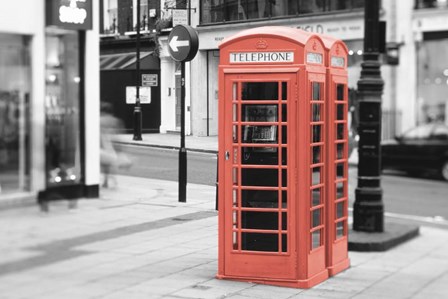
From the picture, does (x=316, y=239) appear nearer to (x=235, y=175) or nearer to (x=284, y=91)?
(x=235, y=175)

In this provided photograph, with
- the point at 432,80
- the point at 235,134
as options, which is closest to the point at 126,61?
the point at 432,80

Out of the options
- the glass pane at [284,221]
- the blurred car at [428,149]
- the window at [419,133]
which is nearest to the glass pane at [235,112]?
the glass pane at [284,221]

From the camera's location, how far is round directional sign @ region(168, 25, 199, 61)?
10.7 ft

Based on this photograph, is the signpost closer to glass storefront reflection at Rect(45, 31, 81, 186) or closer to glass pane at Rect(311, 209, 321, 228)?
glass storefront reflection at Rect(45, 31, 81, 186)

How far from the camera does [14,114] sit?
2.26 metres

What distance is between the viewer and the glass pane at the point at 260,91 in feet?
15.9

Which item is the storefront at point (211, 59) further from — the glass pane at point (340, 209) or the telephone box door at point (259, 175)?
the glass pane at point (340, 209)

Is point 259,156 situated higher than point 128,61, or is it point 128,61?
point 128,61

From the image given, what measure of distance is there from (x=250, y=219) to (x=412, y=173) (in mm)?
1504

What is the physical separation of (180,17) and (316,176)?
2.13 m

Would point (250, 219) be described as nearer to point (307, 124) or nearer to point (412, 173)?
point (307, 124)

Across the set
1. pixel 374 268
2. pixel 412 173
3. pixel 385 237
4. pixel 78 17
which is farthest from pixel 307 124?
pixel 78 17

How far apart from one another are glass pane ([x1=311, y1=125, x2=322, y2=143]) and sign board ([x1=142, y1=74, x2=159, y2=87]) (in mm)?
2031

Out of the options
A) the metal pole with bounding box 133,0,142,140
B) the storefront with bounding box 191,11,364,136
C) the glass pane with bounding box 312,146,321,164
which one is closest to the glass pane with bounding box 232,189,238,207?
the glass pane with bounding box 312,146,321,164
